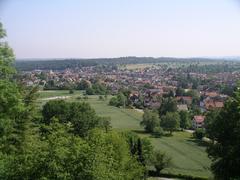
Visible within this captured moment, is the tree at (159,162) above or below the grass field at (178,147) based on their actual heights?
above

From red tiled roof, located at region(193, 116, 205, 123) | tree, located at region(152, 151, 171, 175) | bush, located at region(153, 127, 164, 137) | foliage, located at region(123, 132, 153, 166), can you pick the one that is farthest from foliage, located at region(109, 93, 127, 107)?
tree, located at region(152, 151, 171, 175)

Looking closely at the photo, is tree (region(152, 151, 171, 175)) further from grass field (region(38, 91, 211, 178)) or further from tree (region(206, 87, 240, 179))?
tree (region(206, 87, 240, 179))

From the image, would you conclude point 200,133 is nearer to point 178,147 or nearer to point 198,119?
point 178,147

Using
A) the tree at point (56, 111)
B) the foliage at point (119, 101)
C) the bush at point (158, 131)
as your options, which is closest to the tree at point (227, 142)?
the tree at point (56, 111)

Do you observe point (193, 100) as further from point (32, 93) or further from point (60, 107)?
point (32, 93)

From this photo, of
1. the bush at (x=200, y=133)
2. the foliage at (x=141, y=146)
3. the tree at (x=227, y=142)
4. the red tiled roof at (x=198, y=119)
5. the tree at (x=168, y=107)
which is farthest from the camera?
the tree at (x=168, y=107)

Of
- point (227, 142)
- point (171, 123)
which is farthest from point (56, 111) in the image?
point (227, 142)

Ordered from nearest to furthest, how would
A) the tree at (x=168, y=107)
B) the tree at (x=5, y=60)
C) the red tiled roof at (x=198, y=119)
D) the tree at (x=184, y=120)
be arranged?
the tree at (x=5, y=60) → the tree at (x=184, y=120) → the red tiled roof at (x=198, y=119) → the tree at (x=168, y=107)

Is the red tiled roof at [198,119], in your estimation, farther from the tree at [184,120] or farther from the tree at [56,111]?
the tree at [56,111]

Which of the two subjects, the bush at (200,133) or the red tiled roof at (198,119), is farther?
the red tiled roof at (198,119)

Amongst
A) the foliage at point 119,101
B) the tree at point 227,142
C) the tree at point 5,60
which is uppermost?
the tree at point 5,60

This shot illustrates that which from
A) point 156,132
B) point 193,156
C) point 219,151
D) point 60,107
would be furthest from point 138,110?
point 219,151
